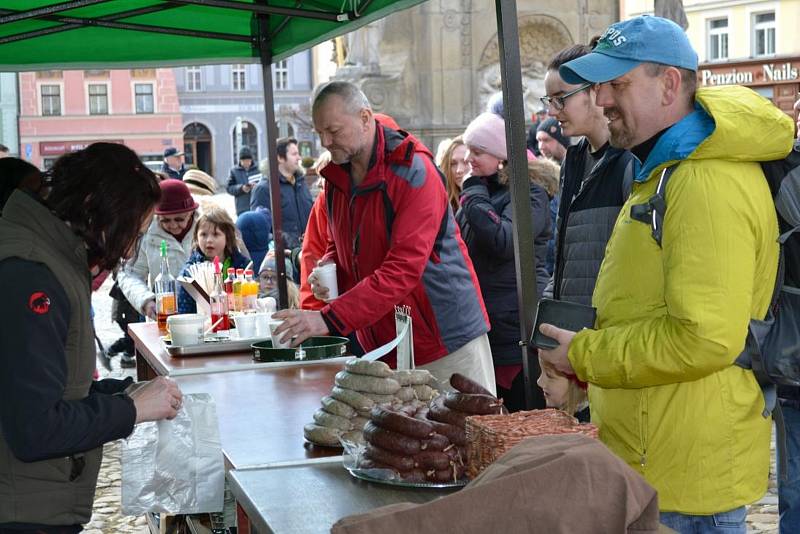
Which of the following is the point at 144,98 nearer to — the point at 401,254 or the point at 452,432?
the point at 401,254

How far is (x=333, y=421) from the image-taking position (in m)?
2.57

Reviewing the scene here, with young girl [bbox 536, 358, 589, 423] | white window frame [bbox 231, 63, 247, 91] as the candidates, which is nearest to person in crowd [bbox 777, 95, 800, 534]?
young girl [bbox 536, 358, 589, 423]

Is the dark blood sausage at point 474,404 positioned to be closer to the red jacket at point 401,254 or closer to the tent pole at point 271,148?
the red jacket at point 401,254

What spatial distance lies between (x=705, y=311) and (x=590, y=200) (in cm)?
93

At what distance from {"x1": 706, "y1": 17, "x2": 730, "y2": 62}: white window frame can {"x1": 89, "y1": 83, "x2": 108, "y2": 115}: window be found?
29.3 metres

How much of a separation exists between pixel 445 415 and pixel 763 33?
31373 millimetres

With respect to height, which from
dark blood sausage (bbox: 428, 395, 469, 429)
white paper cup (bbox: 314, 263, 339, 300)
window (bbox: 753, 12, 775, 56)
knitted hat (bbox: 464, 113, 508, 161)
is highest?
window (bbox: 753, 12, 775, 56)

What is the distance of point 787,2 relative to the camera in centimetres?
3006

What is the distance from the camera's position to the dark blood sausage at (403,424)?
2.16 meters

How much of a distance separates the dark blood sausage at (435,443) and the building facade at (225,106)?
55.7 metres

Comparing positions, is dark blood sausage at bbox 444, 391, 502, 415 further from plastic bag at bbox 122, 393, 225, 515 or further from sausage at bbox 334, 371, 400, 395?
plastic bag at bbox 122, 393, 225, 515

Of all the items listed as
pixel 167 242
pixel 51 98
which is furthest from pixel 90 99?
pixel 167 242

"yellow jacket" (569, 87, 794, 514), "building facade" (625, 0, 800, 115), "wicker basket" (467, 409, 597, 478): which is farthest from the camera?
"building facade" (625, 0, 800, 115)

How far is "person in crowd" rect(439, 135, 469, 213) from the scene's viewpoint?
5.53m
